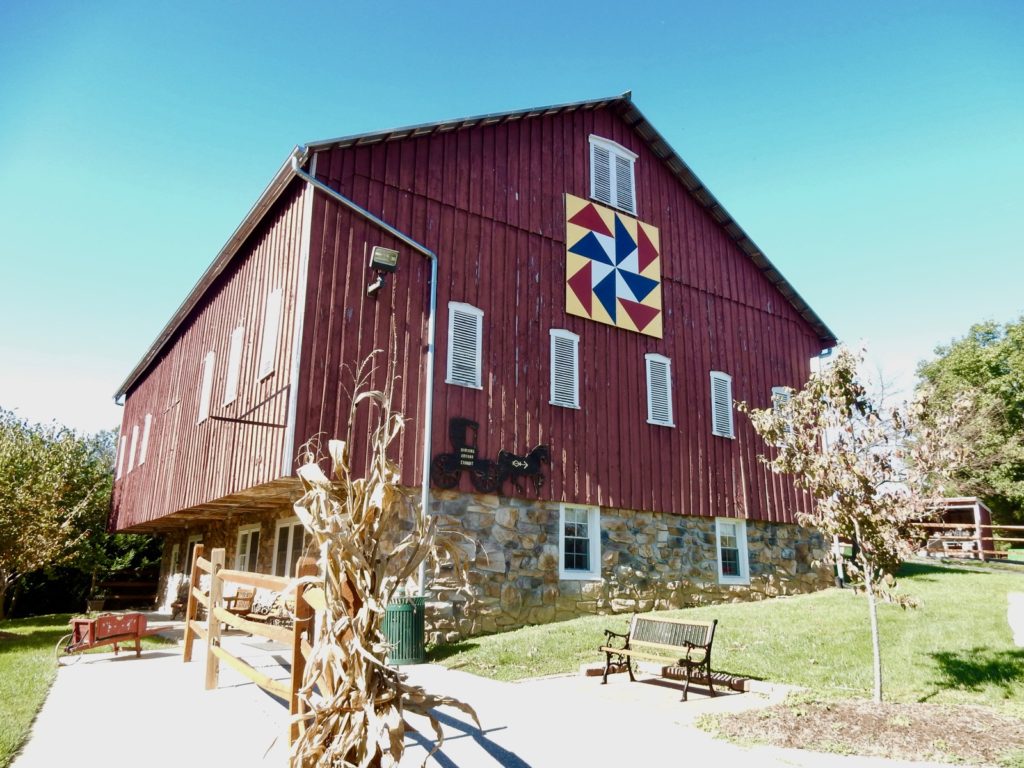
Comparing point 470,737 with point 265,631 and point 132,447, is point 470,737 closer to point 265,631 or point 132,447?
point 265,631

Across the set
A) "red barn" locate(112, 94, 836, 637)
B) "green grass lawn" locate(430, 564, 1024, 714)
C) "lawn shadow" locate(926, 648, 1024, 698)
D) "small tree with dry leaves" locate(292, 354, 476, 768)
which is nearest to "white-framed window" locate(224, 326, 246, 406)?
"red barn" locate(112, 94, 836, 637)

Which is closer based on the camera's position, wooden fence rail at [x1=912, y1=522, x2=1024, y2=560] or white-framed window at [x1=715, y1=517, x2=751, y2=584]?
white-framed window at [x1=715, y1=517, x2=751, y2=584]

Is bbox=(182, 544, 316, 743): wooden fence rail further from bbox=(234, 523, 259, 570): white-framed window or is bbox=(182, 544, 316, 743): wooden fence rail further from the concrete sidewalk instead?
bbox=(234, 523, 259, 570): white-framed window

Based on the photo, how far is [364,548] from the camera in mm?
3514

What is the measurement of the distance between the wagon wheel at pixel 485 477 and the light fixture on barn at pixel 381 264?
333 cm

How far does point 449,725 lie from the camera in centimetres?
610

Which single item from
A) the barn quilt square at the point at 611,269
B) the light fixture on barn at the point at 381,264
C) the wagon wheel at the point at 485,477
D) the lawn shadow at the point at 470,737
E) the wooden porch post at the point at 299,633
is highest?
the barn quilt square at the point at 611,269

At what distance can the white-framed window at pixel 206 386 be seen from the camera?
14.9m

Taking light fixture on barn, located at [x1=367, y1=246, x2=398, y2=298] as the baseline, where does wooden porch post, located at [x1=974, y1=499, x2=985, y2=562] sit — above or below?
below

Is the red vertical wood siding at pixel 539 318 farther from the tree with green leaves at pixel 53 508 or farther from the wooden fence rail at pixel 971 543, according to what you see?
the wooden fence rail at pixel 971 543

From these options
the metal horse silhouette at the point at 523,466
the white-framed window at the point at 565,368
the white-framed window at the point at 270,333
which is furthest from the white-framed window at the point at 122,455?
the white-framed window at the point at 565,368

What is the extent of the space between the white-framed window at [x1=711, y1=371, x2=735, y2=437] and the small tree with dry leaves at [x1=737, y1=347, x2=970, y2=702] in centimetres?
763

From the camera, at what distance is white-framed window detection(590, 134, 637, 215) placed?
15.5 m

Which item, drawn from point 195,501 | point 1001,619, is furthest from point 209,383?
point 1001,619
